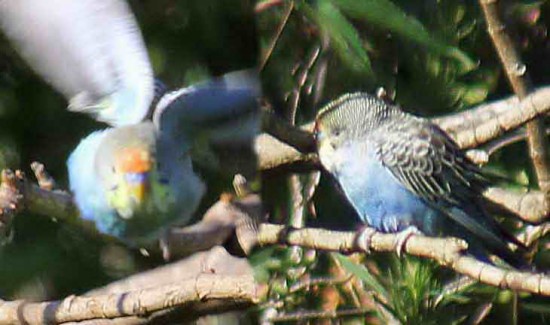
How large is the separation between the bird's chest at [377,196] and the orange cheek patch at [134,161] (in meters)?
0.66

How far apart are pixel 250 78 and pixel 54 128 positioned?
92 cm

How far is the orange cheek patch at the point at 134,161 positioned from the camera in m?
1.70

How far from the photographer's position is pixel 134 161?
1.71 m

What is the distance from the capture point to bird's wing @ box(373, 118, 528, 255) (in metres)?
2.31

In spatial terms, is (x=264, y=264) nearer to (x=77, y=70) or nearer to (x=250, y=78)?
(x=250, y=78)

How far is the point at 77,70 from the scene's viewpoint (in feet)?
5.45

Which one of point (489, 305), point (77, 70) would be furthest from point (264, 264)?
point (489, 305)

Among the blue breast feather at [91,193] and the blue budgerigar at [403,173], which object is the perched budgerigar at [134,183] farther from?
the blue budgerigar at [403,173]

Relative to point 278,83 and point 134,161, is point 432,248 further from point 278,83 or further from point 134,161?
point 278,83

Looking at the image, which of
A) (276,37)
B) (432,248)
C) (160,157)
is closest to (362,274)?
(432,248)

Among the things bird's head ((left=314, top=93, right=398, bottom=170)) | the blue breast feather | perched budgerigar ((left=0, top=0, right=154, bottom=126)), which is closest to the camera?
perched budgerigar ((left=0, top=0, right=154, bottom=126))

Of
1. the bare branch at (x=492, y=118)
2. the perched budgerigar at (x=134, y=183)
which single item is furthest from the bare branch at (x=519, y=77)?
the perched budgerigar at (x=134, y=183)

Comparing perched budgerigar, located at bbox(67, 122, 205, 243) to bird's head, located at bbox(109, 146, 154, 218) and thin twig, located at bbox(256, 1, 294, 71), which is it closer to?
bird's head, located at bbox(109, 146, 154, 218)

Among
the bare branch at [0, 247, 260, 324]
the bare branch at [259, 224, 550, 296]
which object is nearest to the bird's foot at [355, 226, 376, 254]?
the bare branch at [259, 224, 550, 296]
